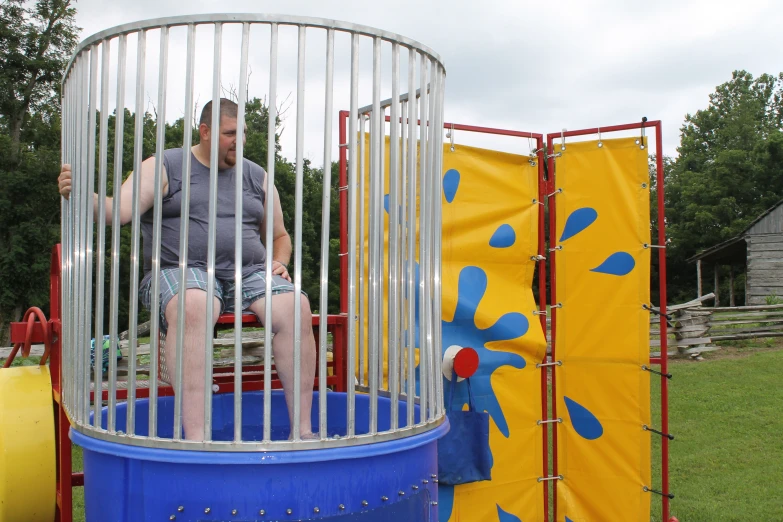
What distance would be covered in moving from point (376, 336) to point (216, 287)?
67 centimetres

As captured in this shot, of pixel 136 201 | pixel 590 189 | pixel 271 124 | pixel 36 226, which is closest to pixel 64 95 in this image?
pixel 136 201

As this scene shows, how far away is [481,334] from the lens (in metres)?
4.46

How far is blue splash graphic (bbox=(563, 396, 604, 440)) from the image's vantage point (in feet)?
15.1

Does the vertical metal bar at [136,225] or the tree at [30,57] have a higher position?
the tree at [30,57]

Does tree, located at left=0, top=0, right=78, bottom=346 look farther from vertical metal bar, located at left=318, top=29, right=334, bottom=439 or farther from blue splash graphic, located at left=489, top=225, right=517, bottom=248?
vertical metal bar, located at left=318, top=29, right=334, bottom=439

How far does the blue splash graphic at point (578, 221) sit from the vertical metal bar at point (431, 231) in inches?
84.7

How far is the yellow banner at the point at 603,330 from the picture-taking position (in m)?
4.52

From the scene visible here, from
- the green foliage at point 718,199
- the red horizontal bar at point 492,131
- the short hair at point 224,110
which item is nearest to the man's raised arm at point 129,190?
the short hair at point 224,110

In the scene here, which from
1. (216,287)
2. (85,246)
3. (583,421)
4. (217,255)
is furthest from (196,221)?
(583,421)

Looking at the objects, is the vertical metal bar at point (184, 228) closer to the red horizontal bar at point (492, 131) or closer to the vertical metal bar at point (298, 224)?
the vertical metal bar at point (298, 224)

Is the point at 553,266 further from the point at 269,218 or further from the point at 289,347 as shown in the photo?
the point at 269,218

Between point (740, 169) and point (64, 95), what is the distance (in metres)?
39.6

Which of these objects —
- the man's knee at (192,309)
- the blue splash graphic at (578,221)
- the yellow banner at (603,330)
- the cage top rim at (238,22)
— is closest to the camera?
the cage top rim at (238,22)

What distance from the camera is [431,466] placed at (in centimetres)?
256
